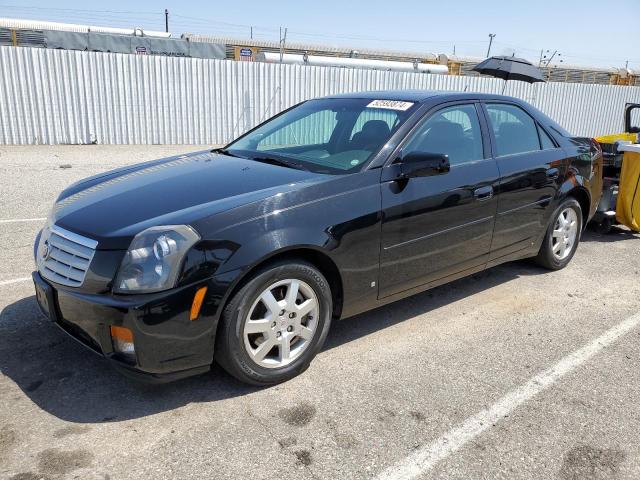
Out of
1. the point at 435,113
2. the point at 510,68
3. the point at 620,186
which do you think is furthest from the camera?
the point at 510,68

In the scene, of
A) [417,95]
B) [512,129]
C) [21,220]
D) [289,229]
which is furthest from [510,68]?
[289,229]

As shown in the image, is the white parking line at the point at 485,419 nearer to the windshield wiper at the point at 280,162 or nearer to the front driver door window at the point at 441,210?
the front driver door window at the point at 441,210

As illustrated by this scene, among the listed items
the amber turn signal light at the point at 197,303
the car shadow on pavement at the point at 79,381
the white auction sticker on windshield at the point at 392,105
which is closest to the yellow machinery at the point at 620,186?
the white auction sticker on windshield at the point at 392,105

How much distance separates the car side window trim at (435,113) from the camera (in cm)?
350

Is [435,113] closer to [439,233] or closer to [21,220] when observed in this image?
[439,233]

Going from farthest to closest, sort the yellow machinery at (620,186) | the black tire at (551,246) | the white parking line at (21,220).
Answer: the white parking line at (21,220)
the yellow machinery at (620,186)
the black tire at (551,246)

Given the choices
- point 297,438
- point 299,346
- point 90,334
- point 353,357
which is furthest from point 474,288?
point 90,334

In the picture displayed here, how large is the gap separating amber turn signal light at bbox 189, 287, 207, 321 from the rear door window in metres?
2.68

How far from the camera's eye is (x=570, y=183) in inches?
193

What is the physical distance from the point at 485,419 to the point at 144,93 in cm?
1347

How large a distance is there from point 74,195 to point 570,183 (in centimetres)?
414

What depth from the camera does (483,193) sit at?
3.96 meters

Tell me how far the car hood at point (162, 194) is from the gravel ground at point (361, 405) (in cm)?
88

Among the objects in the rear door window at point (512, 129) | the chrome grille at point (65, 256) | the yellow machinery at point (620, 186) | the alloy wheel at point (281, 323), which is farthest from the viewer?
the yellow machinery at point (620, 186)
